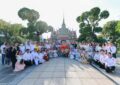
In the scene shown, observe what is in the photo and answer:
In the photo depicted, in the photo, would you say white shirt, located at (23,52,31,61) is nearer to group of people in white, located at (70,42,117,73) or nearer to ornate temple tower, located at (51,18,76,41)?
group of people in white, located at (70,42,117,73)

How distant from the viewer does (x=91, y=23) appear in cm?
6222

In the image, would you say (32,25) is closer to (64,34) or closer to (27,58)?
(64,34)

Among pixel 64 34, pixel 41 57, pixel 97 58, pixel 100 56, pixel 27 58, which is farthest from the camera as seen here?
pixel 64 34

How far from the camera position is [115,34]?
64688 mm

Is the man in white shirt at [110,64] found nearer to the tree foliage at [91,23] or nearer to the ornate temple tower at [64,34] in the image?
the tree foliage at [91,23]

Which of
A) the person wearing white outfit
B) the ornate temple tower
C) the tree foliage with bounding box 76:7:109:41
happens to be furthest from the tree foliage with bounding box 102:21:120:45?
the person wearing white outfit

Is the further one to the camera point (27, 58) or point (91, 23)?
point (91, 23)

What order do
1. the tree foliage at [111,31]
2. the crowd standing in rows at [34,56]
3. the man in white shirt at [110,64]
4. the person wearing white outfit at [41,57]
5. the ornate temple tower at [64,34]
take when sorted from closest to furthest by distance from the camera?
1. the man in white shirt at [110,64]
2. the crowd standing in rows at [34,56]
3. the person wearing white outfit at [41,57]
4. the tree foliage at [111,31]
5. the ornate temple tower at [64,34]

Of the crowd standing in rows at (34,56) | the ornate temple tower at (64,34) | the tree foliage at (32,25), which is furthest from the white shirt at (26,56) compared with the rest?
the ornate temple tower at (64,34)

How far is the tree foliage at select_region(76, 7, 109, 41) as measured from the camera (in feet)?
200

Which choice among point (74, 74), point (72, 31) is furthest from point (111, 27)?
point (74, 74)

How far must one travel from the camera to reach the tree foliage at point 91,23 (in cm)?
6103

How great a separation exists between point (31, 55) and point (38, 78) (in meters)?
7.52

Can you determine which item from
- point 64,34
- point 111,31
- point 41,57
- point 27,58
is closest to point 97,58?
point 41,57
